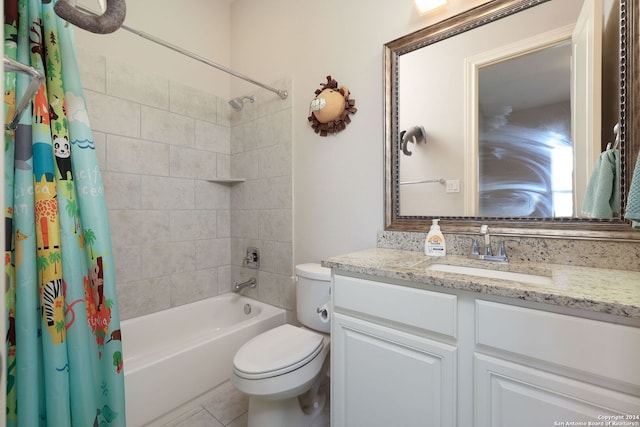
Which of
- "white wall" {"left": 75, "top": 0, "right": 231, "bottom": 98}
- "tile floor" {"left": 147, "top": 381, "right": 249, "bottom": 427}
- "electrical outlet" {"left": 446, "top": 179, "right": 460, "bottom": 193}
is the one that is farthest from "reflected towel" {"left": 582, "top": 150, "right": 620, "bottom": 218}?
"white wall" {"left": 75, "top": 0, "right": 231, "bottom": 98}

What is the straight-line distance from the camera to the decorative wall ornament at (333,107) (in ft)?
Result: 5.45

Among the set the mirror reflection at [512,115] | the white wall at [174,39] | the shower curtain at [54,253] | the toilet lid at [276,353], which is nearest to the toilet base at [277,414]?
the toilet lid at [276,353]

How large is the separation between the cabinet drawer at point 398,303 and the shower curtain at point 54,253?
81 cm

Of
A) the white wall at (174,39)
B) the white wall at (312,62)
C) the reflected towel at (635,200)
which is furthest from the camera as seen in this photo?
the white wall at (174,39)

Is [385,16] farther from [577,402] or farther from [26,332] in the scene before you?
[26,332]

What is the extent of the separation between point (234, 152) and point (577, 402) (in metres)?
2.28

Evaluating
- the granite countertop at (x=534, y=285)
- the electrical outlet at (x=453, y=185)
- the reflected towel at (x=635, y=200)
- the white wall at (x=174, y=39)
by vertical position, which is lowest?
the granite countertop at (x=534, y=285)

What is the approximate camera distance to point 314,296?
158 centimetres

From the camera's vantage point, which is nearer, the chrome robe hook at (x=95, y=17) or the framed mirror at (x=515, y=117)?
the chrome robe hook at (x=95, y=17)

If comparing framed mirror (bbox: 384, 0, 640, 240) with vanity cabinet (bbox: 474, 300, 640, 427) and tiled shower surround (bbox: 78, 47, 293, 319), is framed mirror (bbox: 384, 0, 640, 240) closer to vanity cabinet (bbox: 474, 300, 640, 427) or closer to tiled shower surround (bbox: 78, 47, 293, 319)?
vanity cabinet (bbox: 474, 300, 640, 427)

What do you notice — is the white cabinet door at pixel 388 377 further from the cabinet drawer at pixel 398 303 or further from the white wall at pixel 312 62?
the white wall at pixel 312 62

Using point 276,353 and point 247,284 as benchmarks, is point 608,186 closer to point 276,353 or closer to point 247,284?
point 276,353

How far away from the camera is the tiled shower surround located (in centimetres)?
177

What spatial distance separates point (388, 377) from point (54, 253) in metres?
1.14
